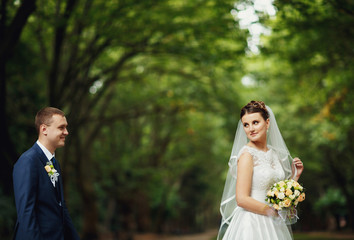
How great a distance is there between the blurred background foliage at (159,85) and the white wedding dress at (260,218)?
4.97 meters

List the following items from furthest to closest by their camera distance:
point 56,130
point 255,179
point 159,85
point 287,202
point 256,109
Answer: point 159,85
point 256,109
point 255,179
point 287,202
point 56,130

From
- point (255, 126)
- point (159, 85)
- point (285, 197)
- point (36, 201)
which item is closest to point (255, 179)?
point (285, 197)

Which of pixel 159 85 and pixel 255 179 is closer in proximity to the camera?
pixel 255 179

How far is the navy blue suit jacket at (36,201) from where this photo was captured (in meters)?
3.77

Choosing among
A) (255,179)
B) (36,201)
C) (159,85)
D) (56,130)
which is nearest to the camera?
(36,201)

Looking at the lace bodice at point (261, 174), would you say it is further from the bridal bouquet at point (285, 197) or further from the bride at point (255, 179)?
the bridal bouquet at point (285, 197)

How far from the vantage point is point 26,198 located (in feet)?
12.4

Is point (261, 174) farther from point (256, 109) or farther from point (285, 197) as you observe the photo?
point (256, 109)

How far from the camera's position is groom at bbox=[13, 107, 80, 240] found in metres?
3.78

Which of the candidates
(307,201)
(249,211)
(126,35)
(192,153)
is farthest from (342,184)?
(249,211)

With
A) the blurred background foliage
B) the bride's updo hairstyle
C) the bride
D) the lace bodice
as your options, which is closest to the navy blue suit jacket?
the bride

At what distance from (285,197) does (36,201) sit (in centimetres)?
249

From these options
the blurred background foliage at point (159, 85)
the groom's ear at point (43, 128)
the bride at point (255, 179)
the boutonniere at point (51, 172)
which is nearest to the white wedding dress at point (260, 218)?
the bride at point (255, 179)

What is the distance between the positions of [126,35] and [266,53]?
437 centimetres
